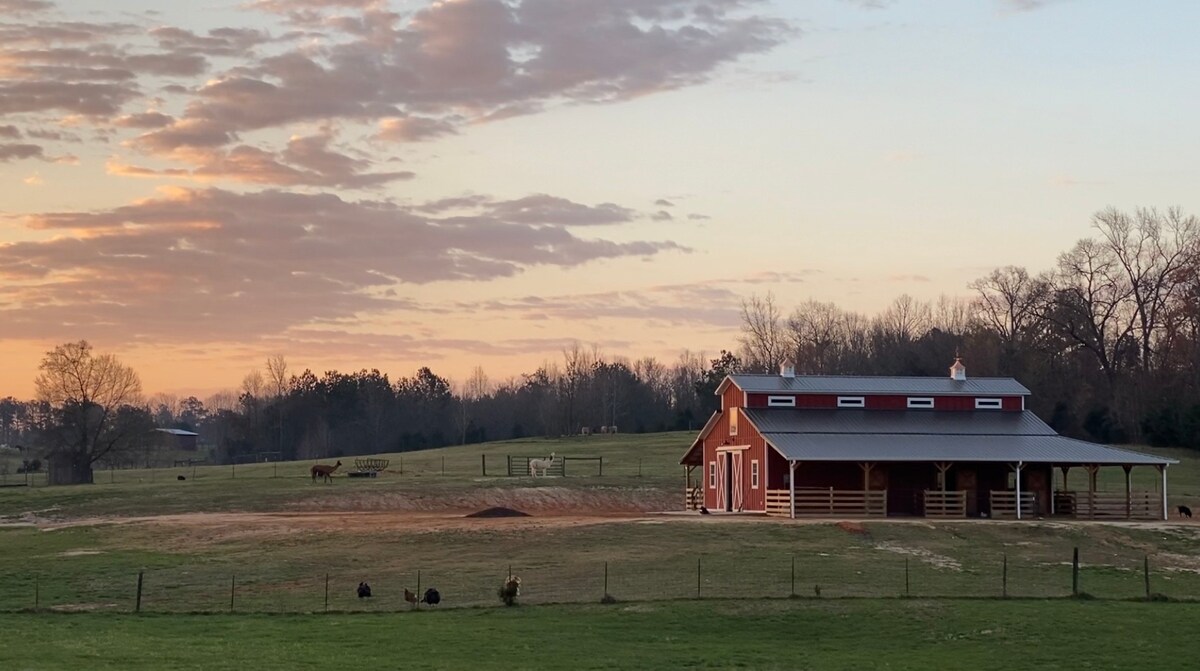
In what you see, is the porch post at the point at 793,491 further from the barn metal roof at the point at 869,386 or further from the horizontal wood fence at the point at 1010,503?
the horizontal wood fence at the point at 1010,503

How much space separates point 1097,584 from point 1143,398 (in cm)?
7077

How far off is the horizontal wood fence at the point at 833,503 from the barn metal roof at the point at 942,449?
72.2 inches

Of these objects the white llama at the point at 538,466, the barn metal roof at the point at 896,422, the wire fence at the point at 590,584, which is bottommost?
the wire fence at the point at 590,584

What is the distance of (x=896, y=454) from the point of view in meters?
57.2

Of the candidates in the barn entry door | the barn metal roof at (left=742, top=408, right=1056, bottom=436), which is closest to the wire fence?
the barn metal roof at (left=742, top=408, right=1056, bottom=436)

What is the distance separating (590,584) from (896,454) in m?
23.0

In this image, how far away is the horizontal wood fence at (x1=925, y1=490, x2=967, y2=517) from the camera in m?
58.2

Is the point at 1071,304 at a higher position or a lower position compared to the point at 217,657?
higher

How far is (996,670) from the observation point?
25609 millimetres

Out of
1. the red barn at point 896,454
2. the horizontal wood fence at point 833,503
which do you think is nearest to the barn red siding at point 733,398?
the red barn at point 896,454

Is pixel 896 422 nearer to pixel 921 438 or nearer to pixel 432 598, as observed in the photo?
pixel 921 438

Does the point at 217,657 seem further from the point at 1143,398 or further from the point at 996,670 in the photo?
the point at 1143,398

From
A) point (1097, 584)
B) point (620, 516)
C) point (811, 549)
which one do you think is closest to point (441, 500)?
point (620, 516)

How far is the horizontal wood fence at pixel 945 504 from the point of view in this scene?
5816cm
